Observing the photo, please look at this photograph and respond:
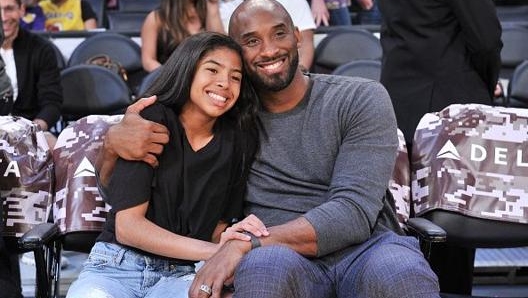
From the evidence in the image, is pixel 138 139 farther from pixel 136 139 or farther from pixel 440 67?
pixel 440 67

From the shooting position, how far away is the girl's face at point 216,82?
8.55 feet

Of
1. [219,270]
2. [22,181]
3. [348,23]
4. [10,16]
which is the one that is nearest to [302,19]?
[348,23]

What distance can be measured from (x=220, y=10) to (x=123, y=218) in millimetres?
2714

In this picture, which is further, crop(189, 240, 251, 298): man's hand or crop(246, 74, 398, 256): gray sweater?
crop(246, 74, 398, 256): gray sweater

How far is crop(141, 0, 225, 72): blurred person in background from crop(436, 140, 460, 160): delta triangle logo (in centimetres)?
213

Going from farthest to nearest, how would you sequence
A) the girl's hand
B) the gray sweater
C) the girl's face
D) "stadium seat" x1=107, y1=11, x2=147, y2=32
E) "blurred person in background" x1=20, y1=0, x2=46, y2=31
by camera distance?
1. "stadium seat" x1=107, y1=11, x2=147, y2=32
2. "blurred person in background" x1=20, y1=0, x2=46, y2=31
3. the girl's face
4. the gray sweater
5. the girl's hand

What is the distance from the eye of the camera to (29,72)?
180 inches

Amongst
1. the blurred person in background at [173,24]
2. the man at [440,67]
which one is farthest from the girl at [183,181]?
the blurred person in background at [173,24]

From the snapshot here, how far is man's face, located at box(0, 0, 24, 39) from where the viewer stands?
4473 millimetres

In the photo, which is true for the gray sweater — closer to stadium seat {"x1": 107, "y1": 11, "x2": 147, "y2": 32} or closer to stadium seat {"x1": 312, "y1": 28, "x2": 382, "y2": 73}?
stadium seat {"x1": 312, "y1": 28, "x2": 382, "y2": 73}

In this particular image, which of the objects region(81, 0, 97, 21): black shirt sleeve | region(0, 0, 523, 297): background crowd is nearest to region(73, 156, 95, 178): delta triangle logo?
region(0, 0, 523, 297): background crowd

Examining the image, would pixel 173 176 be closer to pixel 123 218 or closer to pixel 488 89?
pixel 123 218

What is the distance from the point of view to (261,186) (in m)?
2.69

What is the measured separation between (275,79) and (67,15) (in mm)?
3954
